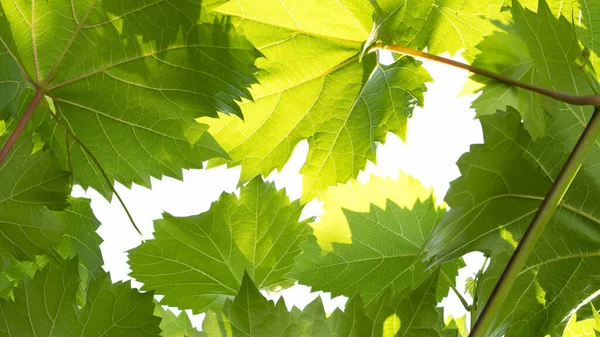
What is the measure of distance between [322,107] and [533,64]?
11.4 inches

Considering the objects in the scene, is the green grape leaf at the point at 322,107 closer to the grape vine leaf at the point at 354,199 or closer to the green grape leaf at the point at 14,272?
the grape vine leaf at the point at 354,199

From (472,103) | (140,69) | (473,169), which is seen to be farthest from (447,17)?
(140,69)

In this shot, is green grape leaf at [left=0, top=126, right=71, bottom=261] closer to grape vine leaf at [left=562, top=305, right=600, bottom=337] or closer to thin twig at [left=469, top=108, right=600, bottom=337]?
thin twig at [left=469, top=108, right=600, bottom=337]

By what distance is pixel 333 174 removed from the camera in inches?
37.1

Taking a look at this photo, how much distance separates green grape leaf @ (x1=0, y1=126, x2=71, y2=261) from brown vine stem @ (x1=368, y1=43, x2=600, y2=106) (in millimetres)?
399

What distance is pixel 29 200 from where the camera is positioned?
29.4 inches

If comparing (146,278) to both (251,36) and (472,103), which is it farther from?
(472,103)

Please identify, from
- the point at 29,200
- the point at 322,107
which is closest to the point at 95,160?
the point at 29,200

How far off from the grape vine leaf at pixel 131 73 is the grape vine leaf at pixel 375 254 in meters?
0.21

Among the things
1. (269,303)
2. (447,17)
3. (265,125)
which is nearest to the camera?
(269,303)

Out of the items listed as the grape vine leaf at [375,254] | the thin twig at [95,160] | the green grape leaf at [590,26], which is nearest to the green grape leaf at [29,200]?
the thin twig at [95,160]

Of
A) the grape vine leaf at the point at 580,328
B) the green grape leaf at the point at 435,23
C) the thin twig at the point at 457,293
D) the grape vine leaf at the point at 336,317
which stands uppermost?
the green grape leaf at the point at 435,23

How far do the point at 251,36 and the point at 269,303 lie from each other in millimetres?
350

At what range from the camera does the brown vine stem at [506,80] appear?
0.67 m
